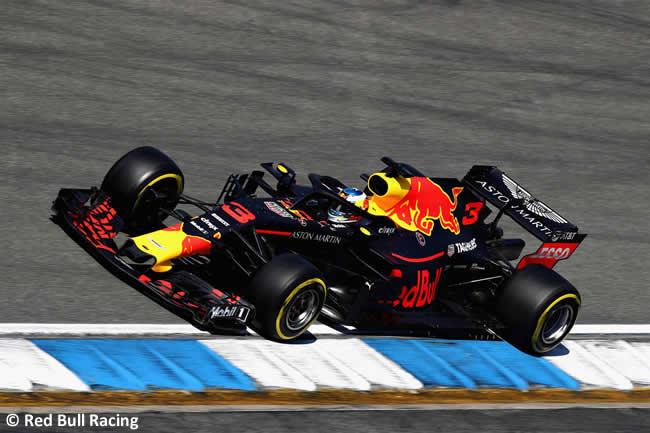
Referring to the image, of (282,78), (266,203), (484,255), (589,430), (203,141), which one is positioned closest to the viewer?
(589,430)

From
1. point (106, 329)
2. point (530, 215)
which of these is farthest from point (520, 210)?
point (106, 329)

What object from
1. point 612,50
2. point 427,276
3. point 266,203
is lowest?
point 427,276

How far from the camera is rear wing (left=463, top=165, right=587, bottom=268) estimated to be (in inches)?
363

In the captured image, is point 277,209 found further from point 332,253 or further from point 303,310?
point 303,310

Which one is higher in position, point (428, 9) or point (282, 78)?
point (428, 9)

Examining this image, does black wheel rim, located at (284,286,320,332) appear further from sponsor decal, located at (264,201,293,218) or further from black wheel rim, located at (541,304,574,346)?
black wheel rim, located at (541,304,574,346)

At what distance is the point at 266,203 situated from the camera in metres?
8.55

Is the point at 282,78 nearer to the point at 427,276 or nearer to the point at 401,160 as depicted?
the point at 401,160

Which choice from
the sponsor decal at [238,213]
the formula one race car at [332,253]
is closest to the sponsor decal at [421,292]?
the formula one race car at [332,253]

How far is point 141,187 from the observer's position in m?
8.96

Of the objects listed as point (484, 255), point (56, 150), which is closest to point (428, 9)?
point (56, 150)

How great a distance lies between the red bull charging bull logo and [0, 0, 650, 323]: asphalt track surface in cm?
177

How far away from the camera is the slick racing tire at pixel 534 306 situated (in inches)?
337

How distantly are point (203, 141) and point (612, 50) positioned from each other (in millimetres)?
8341
